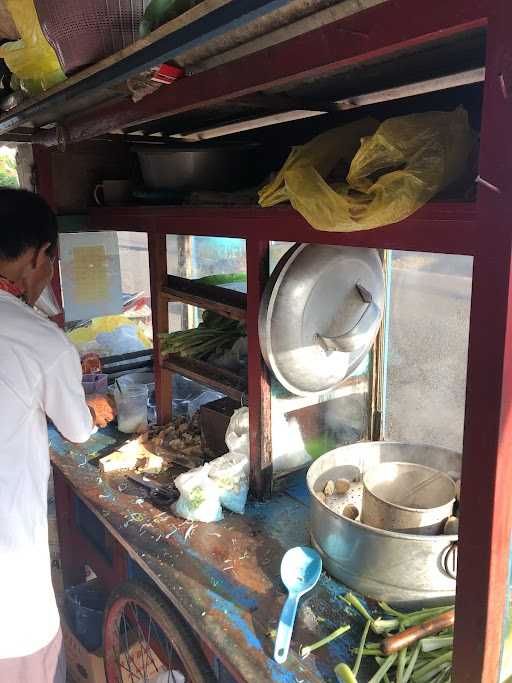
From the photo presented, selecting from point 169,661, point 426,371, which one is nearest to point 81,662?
point 169,661

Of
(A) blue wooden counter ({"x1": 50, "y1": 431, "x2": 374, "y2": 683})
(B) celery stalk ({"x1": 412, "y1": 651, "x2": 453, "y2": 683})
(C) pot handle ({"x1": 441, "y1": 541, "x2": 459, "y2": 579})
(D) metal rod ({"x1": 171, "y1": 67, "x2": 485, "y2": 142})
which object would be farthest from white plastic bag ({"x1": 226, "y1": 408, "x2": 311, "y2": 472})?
(D) metal rod ({"x1": 171, "y1": 67, "x2": 485, "y2": 142})

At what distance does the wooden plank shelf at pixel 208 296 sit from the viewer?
234 centimetres

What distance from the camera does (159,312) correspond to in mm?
2844

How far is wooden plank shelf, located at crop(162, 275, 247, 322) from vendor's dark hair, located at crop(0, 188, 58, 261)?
778 mm

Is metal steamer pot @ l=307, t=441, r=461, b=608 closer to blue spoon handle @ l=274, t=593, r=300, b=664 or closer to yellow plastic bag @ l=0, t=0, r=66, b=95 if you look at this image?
blue spoon handle @ l=274, t=593, r=300, b=664

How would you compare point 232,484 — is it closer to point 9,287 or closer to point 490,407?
point 9,287

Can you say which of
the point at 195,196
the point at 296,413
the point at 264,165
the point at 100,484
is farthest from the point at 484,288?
the point at 100,484

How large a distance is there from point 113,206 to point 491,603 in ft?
8.37

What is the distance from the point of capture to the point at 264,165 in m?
2.65

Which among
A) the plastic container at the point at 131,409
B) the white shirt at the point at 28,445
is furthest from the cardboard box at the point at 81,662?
the plastic container at the point at 131,409

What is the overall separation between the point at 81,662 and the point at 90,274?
2188 millimetres

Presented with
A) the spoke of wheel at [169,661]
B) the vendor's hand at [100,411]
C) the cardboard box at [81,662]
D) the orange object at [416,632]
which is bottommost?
the cardboard box at [81,662]

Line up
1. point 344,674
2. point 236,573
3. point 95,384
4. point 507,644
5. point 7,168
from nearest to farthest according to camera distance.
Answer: point 507,644
point 344,674
point 236,573
point 95,384
point 7,168

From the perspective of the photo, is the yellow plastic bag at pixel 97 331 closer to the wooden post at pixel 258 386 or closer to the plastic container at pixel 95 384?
the plastic container at pixel 95 384
